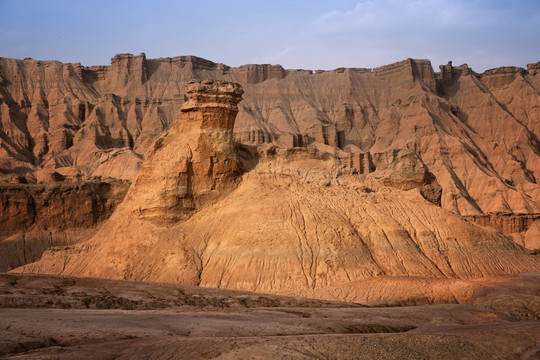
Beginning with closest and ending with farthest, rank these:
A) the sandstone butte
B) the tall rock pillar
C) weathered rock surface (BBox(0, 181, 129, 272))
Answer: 1. the sandstone butte
2. the tall rock pillar
3. weathered rock surface (BBox(0, 181, 129, 272))

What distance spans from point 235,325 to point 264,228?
1492cm

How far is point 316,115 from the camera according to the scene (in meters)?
119

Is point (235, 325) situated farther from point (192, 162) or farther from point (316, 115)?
point (316, 115)

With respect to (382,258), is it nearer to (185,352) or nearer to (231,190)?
(231,190)

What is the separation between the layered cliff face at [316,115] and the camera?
95.3 meters

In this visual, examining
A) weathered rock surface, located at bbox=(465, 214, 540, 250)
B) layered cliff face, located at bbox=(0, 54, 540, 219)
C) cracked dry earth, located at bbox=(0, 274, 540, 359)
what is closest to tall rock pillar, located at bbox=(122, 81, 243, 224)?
cracked dry earth, located at bbox=(0, 274, 540, 359)

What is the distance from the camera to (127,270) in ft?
106

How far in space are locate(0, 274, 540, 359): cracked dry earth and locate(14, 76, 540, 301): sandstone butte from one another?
4.60m

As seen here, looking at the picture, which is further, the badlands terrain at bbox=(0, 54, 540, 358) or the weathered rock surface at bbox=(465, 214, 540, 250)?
the weathered rock surface at bbox=(465, 214, 540, 250)

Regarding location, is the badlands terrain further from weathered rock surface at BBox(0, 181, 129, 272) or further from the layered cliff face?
the layered cliff face

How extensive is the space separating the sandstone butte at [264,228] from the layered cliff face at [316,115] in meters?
45.2

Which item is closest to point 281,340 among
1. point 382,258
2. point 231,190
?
point 382,258

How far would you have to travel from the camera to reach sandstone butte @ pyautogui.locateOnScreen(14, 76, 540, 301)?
101 feet

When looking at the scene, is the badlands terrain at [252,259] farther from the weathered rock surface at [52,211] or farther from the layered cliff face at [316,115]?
the layered cliff face at [316,115]
